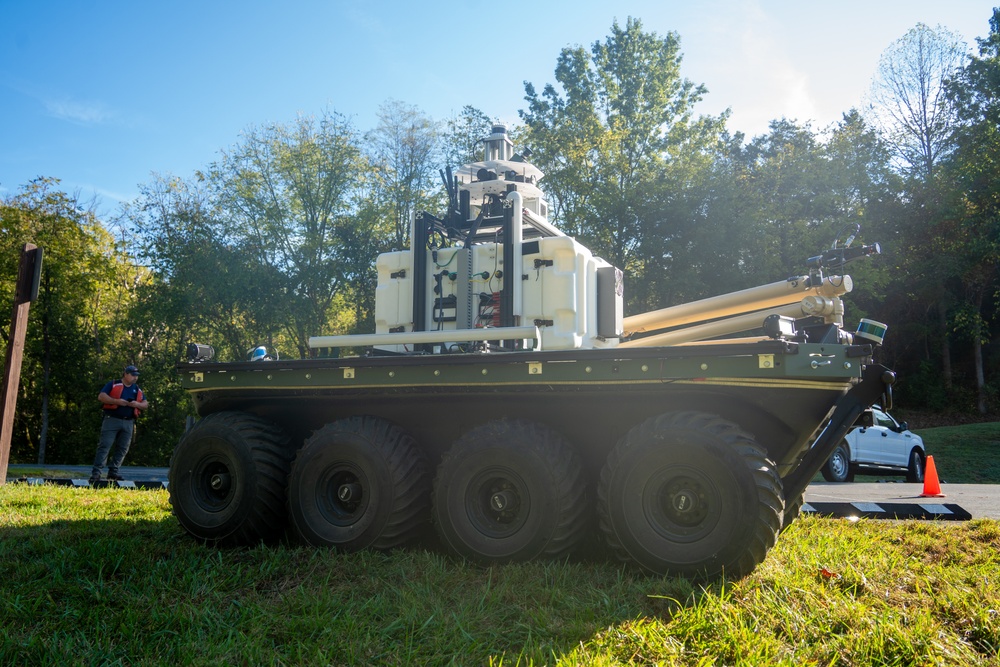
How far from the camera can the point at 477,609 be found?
4297 mm

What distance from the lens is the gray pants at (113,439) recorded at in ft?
38.1

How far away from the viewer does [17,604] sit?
4414 millimetres

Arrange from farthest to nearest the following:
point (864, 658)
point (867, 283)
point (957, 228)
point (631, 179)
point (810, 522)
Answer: point (957, 228)
point (631, 179)
point (867, 283)
point (810, 522)
point (864, 658)

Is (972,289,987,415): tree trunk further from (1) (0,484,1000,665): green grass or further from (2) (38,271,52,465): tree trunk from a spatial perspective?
(2) (38,271,52,465): tree trunk

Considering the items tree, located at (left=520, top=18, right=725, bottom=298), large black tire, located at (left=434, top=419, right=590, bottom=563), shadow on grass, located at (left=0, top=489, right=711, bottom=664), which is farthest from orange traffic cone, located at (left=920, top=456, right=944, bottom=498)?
tree, located at (left=520, top=18, right=725, bottom=298)

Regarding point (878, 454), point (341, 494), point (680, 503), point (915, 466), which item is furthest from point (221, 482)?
point (915, 466)

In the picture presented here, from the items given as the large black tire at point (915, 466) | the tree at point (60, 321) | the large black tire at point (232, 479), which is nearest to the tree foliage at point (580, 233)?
the tree at point (60, 321)

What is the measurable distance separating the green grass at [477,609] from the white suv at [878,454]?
9982 millimetres

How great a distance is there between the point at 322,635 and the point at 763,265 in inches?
976

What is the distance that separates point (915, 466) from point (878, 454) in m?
1.47

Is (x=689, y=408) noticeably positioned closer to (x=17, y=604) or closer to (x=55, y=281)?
(x=17, y=604)

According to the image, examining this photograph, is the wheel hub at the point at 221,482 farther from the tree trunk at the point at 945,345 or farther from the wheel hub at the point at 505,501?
the tree trunk at the point at 945,345

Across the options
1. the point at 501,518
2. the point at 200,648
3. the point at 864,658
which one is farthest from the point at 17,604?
the point at 864,658

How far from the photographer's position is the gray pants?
1161cm
